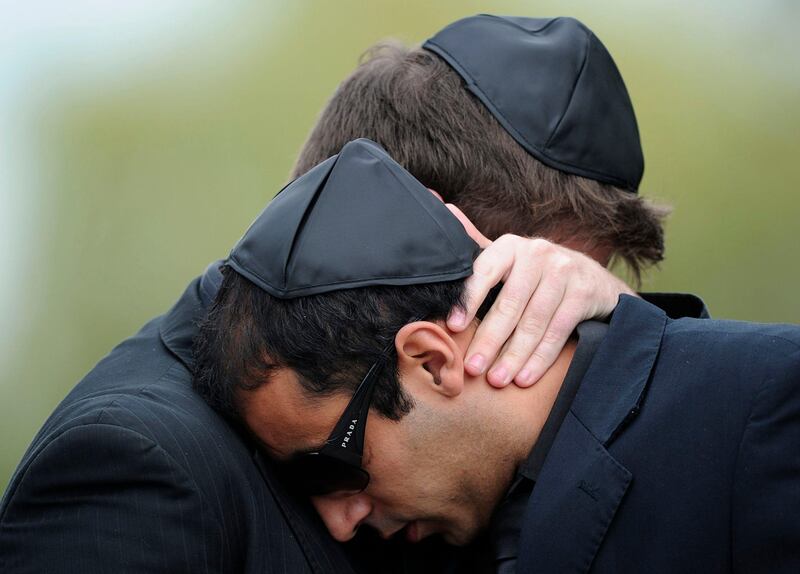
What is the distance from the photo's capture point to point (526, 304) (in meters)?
2.59

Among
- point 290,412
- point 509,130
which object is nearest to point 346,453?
point 290,412

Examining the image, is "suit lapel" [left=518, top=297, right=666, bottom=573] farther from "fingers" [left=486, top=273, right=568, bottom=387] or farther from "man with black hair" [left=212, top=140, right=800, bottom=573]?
"fingers" [left=486, top=273, right=568, bottom=387]

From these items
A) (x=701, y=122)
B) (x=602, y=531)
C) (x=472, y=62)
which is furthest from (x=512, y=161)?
(x=701, y=122)

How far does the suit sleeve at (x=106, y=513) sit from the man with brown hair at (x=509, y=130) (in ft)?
4.31

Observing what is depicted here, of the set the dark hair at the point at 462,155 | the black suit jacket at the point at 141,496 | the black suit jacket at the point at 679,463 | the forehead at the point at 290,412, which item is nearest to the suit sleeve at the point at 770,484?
the black suit jacket at the point at 679,463

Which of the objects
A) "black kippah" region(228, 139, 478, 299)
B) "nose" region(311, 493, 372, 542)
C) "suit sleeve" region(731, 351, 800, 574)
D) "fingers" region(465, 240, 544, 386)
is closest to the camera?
"suit sleeve" region(731, 351, 800, 574)

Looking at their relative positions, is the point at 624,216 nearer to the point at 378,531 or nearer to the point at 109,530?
→ the point at 378,531

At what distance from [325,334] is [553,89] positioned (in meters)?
1.30

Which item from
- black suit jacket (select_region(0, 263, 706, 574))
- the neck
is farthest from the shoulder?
the neck

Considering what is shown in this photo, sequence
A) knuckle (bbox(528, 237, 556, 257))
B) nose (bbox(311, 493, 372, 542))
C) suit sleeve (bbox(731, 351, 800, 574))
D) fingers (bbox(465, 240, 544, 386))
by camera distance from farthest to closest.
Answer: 1. knuckle (bbox(528, 237, 556, 257))
2. nose (bbox(311, 493, 372, 542))
3. fingers (bbox(465, 240, 544, 386))
4. suit sleeve (bbox(731, 351, 800, 574))

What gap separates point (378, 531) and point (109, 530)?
761 mm

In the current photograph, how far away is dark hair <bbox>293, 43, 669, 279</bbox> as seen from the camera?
10.3 feet

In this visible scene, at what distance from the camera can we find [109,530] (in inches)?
83.5

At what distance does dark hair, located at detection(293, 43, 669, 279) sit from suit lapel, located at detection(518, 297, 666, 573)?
0.77 m
